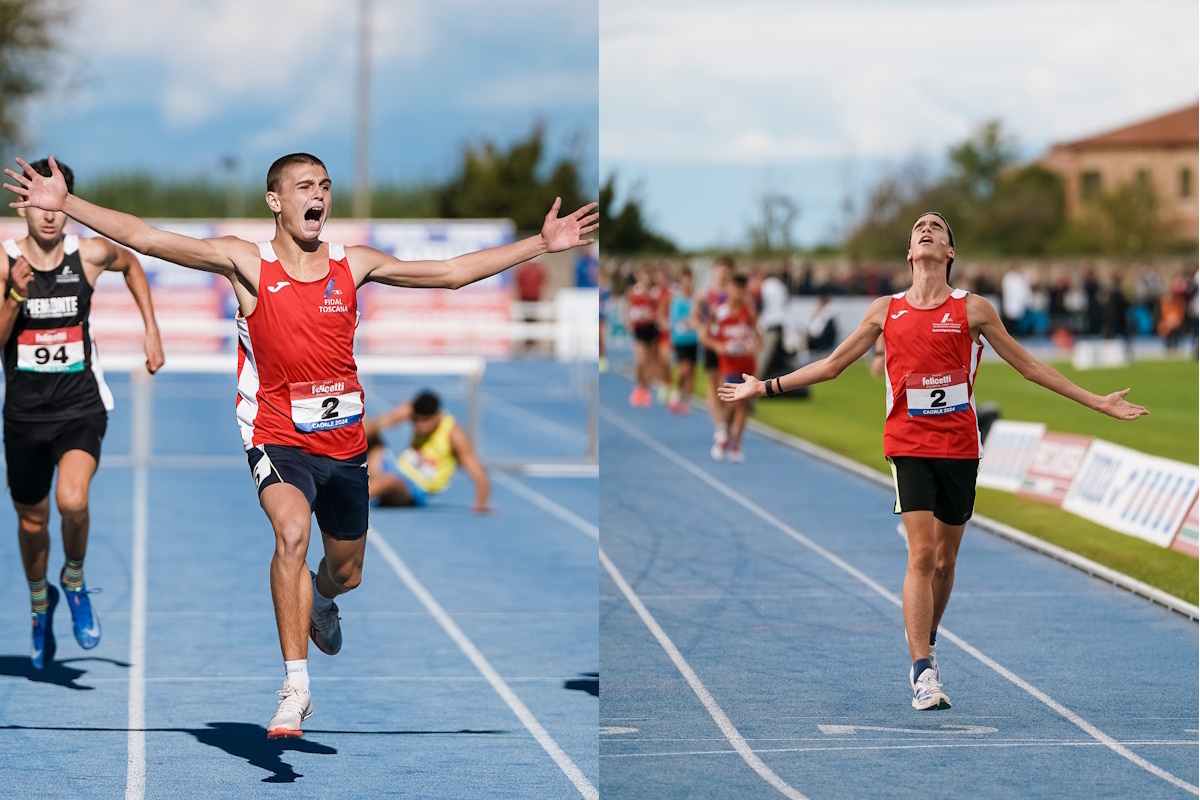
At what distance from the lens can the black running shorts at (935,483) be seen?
768 cm

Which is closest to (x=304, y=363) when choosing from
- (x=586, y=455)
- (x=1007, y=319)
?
(x=586, y=455)

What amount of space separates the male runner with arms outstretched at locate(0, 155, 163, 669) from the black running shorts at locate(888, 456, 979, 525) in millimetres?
3416

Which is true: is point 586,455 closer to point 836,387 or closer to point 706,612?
point 706,612

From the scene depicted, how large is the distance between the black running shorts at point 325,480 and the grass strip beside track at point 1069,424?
586 centimetres

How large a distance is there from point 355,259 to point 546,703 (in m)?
2.55

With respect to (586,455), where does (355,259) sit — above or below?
above

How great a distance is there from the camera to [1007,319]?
44.8 m

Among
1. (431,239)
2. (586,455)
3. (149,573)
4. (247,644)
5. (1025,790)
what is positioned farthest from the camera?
(431,239)

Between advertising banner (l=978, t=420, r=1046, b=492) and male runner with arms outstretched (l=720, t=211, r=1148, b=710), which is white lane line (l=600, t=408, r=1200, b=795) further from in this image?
advertising banner (l=978, t=420, r=1046, b=492)

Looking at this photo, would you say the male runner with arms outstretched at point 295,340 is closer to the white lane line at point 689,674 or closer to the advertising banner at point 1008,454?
the white lane line at point 689,674

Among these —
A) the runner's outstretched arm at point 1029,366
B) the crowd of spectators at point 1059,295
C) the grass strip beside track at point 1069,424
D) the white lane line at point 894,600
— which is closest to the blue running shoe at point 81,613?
the white lane line at point 894,600

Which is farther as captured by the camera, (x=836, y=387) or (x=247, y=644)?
(x=836, y=387)

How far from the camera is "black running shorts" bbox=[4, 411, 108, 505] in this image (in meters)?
8.55

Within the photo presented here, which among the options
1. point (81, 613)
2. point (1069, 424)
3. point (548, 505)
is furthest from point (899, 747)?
point (1069, 424)
